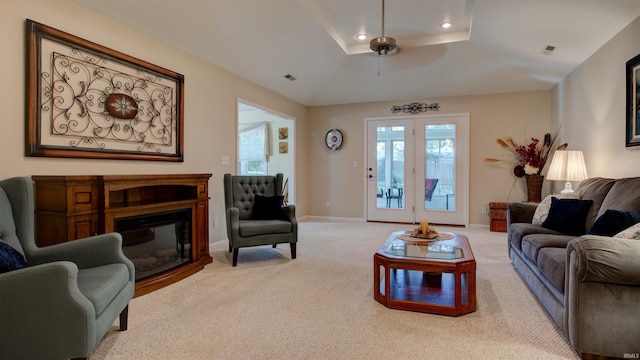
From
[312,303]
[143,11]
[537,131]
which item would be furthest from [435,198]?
[143,11]

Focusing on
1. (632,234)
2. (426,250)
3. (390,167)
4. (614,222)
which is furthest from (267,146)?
(632,234)

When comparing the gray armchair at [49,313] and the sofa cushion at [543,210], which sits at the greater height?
the sofa cushion at [543,210]

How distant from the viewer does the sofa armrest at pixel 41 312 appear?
1.45 m

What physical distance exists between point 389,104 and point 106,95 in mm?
4725

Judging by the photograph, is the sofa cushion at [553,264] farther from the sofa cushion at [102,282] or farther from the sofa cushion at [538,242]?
the sofa cushion at [102,282]

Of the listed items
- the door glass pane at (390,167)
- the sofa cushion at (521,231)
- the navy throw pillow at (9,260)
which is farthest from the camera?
the door glass pane at (390,167)

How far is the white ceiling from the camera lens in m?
3.16

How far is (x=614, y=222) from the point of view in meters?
2.14

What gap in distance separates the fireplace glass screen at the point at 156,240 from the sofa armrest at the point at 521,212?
135 inches

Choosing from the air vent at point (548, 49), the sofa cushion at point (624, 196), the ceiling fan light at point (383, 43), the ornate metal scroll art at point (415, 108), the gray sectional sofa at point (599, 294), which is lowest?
the gray sectional sofa at point (599, 294)

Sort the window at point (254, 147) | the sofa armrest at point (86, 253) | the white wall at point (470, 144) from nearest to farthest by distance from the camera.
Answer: the sofa armrest at point (86, 253) → the white wall at point (470, 144) → the window at point (254, 147)

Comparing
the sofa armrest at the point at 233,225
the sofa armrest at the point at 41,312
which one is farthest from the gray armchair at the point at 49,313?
the sofa armrest at the point at 233,225

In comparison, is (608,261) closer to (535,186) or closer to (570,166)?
(570,166)

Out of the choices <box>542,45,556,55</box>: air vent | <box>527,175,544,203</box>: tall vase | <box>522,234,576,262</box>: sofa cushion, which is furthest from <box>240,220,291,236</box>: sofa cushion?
<box>527,175,544,203</box>: tall vase
